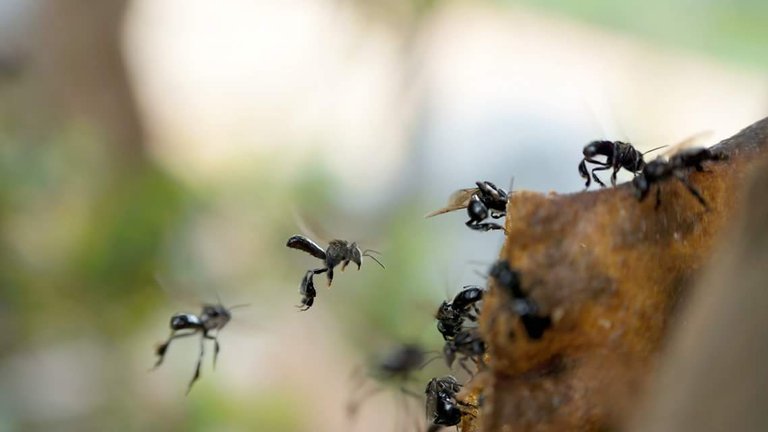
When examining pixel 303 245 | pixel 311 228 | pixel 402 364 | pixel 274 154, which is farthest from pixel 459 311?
pixel 274 154

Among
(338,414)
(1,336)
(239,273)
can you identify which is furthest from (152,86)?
(338,414)

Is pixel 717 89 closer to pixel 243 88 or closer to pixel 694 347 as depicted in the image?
pixel 243 88

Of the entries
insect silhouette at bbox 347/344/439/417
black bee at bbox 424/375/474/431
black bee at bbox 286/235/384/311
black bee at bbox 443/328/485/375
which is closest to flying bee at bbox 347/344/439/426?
insect silhouette at bbox 347/344/439/417

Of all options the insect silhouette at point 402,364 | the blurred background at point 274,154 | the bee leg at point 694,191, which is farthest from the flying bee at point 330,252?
the bee leg at point 694,191

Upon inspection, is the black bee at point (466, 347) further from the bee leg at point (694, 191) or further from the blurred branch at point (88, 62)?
the blurred branch at point (88, 62)

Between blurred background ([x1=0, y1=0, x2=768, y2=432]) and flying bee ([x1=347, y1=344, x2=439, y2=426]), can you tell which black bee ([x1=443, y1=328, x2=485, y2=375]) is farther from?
blurred background ([x1=0, y1=0, x2=768, y2=432])
